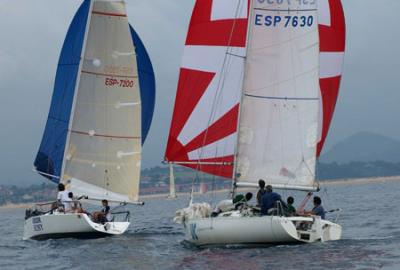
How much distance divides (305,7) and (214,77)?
11.1 feet

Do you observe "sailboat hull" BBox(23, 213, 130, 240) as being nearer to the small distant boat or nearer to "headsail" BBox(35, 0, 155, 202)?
the small distant boat

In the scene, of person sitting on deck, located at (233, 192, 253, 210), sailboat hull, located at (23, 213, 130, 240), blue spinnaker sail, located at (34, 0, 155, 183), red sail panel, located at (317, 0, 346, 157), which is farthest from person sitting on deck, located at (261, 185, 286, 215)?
blue spinnaker sail, located at (34, 0, 155, 183)

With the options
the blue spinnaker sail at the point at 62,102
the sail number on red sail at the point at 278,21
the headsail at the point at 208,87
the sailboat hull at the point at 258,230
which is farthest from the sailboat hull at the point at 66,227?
the sail number on red sail at the point at 278,21

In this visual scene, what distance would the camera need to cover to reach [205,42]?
2602cm

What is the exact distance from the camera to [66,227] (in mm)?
26500

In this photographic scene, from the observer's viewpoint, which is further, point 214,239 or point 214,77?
point 214,77

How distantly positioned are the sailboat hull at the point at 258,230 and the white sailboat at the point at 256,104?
0.02m

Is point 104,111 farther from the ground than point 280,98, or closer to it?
closer to it

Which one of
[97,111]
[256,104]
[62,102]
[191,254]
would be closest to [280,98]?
[256,104]

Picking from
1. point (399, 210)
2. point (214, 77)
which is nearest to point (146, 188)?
point (399, 210)

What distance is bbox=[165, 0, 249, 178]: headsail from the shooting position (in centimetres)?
2561

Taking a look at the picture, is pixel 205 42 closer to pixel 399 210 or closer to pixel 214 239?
pixel 214 239

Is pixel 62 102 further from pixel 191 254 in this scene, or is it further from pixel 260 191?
pixel 260 191

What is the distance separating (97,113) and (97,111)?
60mm
